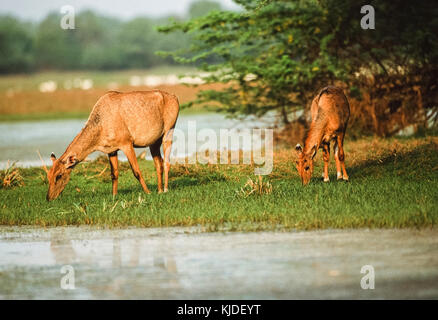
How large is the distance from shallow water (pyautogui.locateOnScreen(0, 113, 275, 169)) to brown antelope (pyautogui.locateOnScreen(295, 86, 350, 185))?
7.81 meters

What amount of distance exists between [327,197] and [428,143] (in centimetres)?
714

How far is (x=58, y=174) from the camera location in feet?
48.3

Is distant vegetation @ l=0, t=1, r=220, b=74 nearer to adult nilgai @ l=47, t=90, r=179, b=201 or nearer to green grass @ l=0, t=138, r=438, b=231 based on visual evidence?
green grass @ l=0, t=138, r=438, b=231

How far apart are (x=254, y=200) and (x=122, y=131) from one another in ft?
9.84

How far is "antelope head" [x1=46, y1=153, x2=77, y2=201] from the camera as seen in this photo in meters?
14.7

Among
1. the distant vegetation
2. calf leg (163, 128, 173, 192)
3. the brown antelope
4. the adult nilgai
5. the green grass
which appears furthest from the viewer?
the distant vegetation

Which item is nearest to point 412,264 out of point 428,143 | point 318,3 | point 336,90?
point 336,90

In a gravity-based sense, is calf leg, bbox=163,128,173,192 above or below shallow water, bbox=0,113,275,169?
below

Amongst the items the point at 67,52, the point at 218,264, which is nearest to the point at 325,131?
the point at 218,264

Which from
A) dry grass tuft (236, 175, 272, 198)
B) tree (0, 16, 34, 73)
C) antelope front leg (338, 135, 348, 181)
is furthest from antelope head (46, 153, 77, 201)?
tree (0, 16, 34, 73)

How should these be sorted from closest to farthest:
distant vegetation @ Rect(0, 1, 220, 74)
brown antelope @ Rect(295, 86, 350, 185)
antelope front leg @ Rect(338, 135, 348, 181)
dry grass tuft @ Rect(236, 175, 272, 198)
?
dry grass tuft @ Rect(236, 175, 272, 198) < brown antelope @ Rect(295, 86, 350, 185) < antelope front leg @ Rect(338, 135, 348, 181) < distant vegetation @ Rect(0, 1, 220, 74)

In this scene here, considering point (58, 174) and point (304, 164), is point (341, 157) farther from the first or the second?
point (58, 174)
